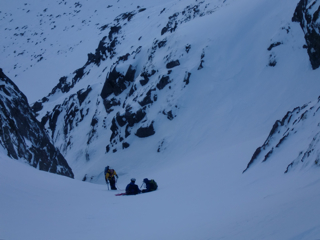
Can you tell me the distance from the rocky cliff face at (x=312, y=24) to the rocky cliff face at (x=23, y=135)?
14.4m

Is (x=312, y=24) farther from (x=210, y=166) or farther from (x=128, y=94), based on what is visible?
(x=128, y=94)

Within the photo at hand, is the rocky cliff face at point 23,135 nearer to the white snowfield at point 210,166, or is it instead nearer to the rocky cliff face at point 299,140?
the white snowfield at point 210,166

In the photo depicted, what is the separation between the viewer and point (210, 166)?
42.5 feet

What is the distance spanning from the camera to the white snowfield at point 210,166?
16.4ft

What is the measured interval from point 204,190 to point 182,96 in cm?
1315

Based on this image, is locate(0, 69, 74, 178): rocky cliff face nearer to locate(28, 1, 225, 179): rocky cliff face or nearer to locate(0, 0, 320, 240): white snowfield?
locate(0, 0, 320, 240): white snowfield

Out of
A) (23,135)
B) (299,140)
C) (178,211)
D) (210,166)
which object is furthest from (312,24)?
(23,135)

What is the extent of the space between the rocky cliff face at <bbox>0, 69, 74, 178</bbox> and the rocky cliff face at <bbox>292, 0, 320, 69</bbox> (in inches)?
568

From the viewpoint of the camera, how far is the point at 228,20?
78.5 ft

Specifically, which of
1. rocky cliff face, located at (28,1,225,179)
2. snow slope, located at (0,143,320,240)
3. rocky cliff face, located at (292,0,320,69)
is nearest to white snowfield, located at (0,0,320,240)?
snow slope, located at (0,143,320,240)

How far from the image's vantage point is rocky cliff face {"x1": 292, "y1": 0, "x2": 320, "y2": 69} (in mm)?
13788

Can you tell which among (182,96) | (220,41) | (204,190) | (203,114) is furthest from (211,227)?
(220,41)

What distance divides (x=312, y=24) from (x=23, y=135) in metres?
15.7

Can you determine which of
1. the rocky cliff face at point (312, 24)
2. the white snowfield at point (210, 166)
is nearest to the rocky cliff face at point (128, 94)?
the white snowfield at point (210, 166)
